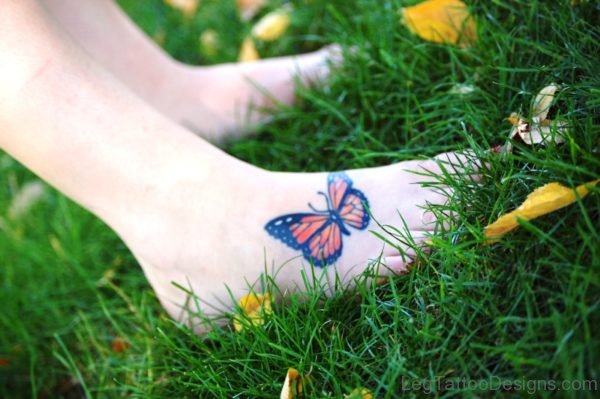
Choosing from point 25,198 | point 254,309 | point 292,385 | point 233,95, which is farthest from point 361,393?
point 25,198

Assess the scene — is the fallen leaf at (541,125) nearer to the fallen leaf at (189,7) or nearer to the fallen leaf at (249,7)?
the fallen leaf at (249,7)

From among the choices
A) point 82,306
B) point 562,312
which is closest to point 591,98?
point 562,312

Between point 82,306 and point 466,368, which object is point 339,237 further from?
point 82,306

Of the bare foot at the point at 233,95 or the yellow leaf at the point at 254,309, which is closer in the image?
the yellow leaf at the point at 254,309

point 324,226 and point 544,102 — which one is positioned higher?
point 544,102

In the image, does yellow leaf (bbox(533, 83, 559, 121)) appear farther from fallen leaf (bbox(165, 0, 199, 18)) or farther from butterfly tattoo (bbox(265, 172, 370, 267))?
fallen leaf (bbox(165, 0, 199, 18))

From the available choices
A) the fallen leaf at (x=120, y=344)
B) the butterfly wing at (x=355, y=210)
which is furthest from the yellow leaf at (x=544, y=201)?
the fallen leaf at (x=120, y=344)

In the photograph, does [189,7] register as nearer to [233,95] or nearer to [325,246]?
[233,95]
